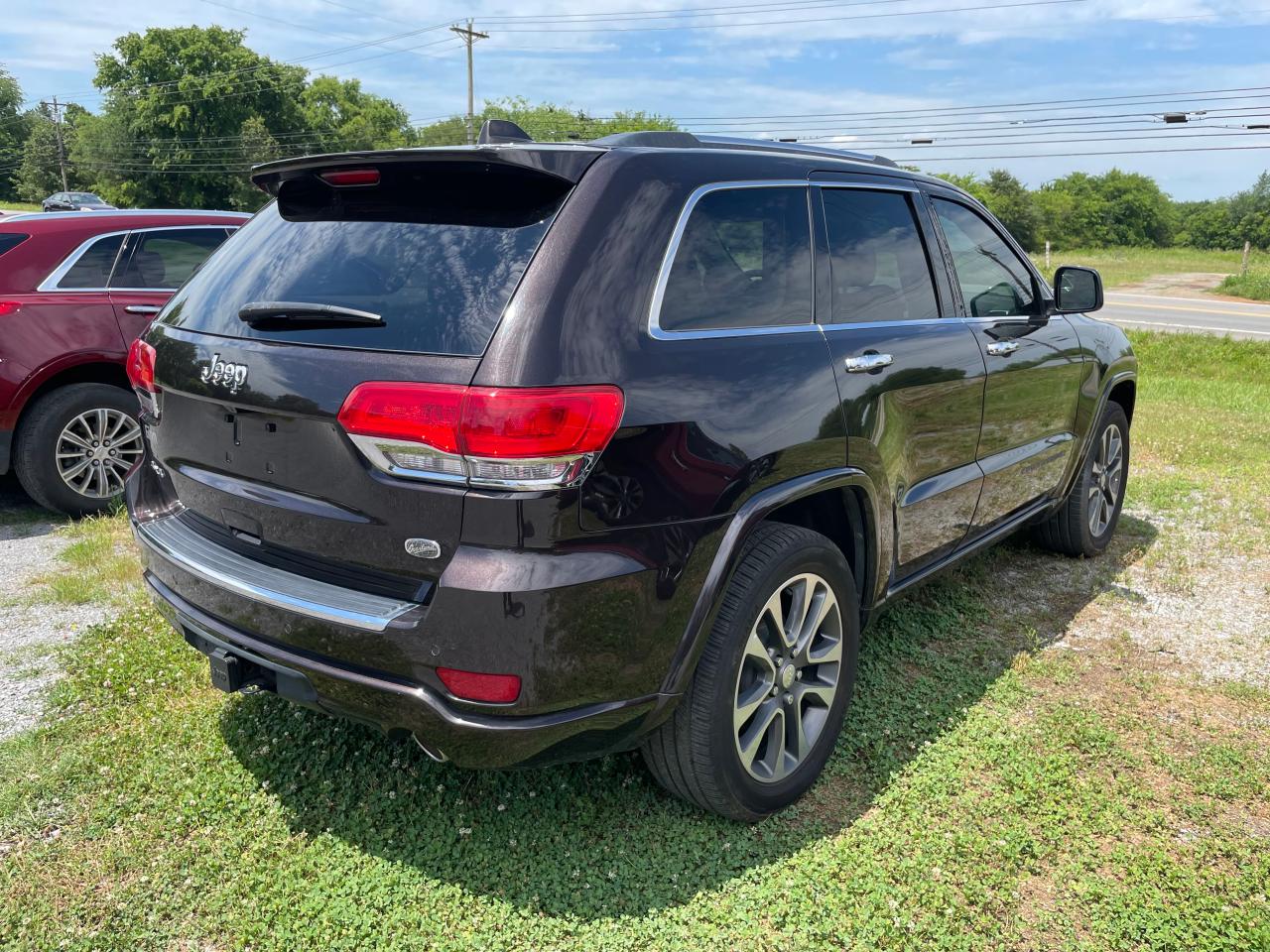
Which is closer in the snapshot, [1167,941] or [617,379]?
[617,379]

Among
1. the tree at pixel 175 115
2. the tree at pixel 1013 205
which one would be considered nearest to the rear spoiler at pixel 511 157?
the tree at pixel 1013 205

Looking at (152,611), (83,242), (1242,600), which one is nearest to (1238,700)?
(1242,600)

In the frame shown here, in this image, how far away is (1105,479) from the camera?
5.33 meters

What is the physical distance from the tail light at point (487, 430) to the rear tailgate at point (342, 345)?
4 centimetres

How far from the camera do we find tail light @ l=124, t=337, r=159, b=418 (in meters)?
2.84

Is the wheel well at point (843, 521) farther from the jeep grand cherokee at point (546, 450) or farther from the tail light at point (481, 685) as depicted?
the tail light at point (481, 685)

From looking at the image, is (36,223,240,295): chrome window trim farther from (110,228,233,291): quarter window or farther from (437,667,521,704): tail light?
(437,667,521,704): tail light

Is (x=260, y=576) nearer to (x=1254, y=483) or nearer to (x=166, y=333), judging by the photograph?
(x=166, y=333)

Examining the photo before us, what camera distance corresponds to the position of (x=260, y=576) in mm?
2455

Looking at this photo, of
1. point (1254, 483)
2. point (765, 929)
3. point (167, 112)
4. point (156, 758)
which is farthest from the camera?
point (167, 112)

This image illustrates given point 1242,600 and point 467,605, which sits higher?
point 467,605

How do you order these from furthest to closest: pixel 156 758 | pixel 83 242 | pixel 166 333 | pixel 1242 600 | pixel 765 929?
pixel 83 242 → pixel 1242 600 → pixel 156 758 → pixel 166 333 → pixel 765 929

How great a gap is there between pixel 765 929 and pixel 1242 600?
363 cm

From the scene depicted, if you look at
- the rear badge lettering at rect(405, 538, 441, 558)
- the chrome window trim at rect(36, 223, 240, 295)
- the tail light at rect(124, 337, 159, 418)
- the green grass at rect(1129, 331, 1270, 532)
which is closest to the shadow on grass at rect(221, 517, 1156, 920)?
the rear badge lettering at rect(405, 538, 441, 558)
